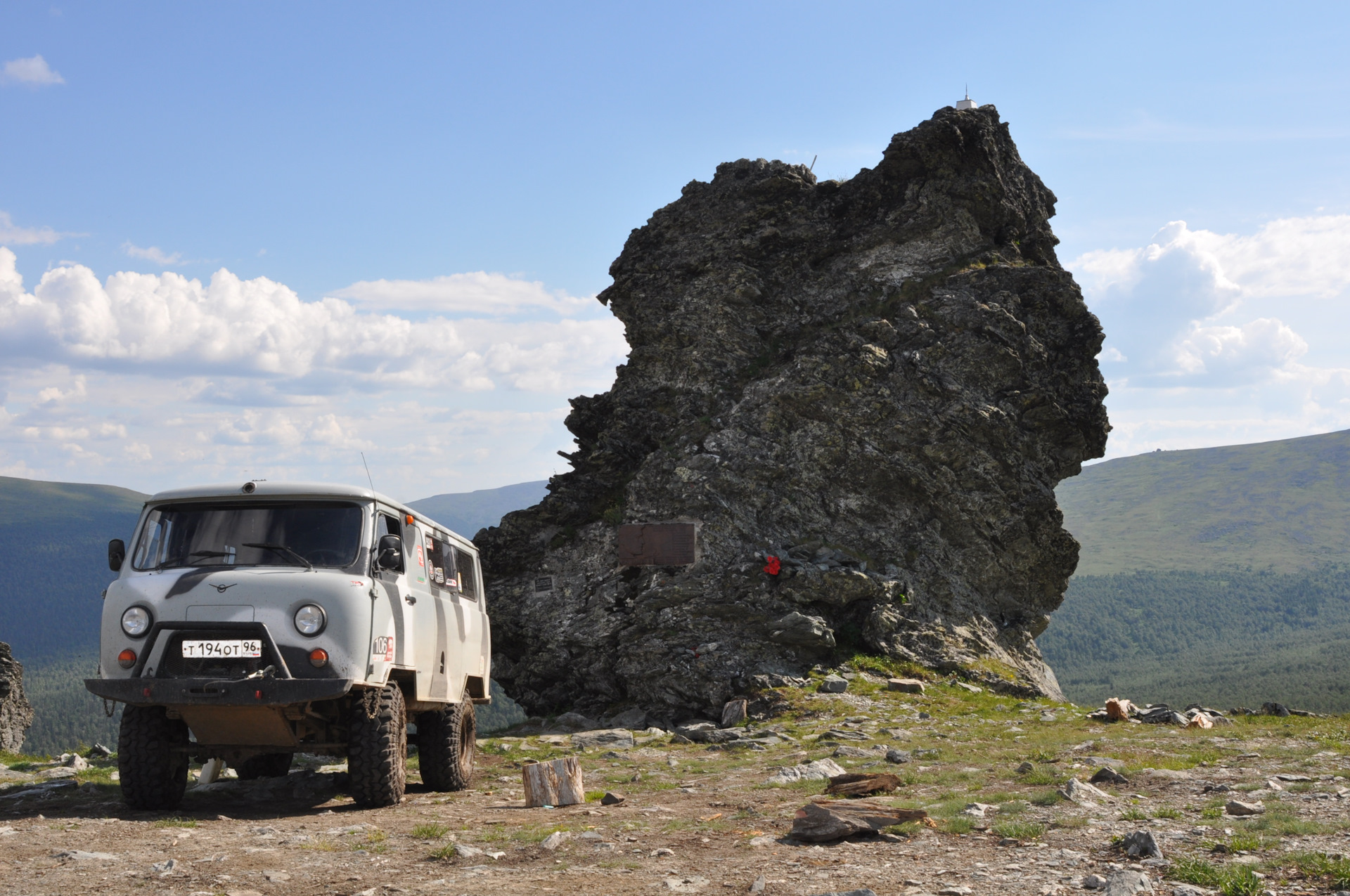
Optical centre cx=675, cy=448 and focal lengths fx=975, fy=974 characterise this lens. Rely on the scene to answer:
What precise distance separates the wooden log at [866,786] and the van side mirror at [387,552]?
18.9ft

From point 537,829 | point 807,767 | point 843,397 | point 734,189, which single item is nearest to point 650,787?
point 807,767

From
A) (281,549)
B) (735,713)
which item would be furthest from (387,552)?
(735,713)

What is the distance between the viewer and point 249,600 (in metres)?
10.3

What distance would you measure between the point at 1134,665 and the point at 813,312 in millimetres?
195234

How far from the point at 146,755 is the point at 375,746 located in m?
2.56

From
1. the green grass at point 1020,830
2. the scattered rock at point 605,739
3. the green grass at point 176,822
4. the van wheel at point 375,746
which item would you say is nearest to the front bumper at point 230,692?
the van wheel at point 375,746

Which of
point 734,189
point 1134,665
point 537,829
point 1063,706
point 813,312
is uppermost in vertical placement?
point 734,189

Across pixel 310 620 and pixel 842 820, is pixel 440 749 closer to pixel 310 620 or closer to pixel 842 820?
pixel 310 620

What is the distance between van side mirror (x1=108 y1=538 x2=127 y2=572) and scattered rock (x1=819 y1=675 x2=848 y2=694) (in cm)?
1479

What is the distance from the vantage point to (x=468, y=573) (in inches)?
623

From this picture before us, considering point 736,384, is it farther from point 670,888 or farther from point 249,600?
point 670,888

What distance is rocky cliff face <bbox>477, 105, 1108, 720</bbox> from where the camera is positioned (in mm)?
24359

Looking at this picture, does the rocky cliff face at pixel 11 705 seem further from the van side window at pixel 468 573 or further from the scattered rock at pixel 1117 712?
the scattered rock at pixel 1117 712

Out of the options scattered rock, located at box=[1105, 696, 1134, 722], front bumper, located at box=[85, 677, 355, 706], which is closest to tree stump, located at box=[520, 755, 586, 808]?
front bumper, located at box=[85, 677, 355, 706]
